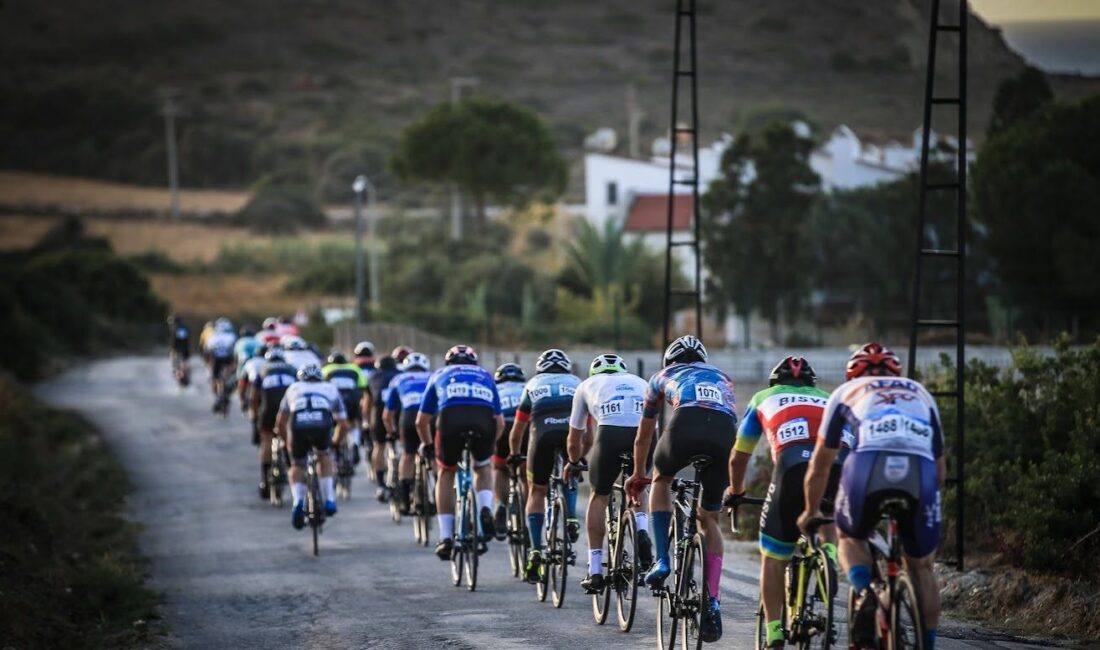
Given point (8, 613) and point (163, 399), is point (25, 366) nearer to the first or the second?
point (163, 399)

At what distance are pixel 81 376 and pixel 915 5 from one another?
41347mm

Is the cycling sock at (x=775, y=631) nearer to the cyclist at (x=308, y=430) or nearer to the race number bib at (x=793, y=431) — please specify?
the race number bib at (x=793, y=431)

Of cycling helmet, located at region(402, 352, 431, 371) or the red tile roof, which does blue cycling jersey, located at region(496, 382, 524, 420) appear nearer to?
cycling helmet, located at region(402, 352, 431, 371)

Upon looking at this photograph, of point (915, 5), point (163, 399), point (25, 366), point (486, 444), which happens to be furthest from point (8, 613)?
point (25, 366)

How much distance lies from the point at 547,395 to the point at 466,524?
5.81 feet

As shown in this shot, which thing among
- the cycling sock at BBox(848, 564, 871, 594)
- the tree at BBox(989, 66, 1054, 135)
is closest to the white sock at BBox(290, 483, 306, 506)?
the cycling sock at BBox(848, 564, 871, 594)

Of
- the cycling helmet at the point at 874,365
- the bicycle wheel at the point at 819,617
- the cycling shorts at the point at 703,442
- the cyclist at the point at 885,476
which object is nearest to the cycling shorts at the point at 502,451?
the cycling shorts at the point at 703,442

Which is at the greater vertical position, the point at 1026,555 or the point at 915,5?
the point at 915,5

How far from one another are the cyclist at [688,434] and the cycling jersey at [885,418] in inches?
83.0

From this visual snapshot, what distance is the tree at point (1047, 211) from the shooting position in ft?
145

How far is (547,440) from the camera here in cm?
1399

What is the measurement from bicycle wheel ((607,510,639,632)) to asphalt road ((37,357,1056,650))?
176mm

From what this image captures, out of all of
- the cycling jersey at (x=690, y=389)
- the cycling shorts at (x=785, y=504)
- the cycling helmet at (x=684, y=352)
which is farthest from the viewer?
the cycling helmet at (x=684, y=352)

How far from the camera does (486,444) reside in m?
15.2
